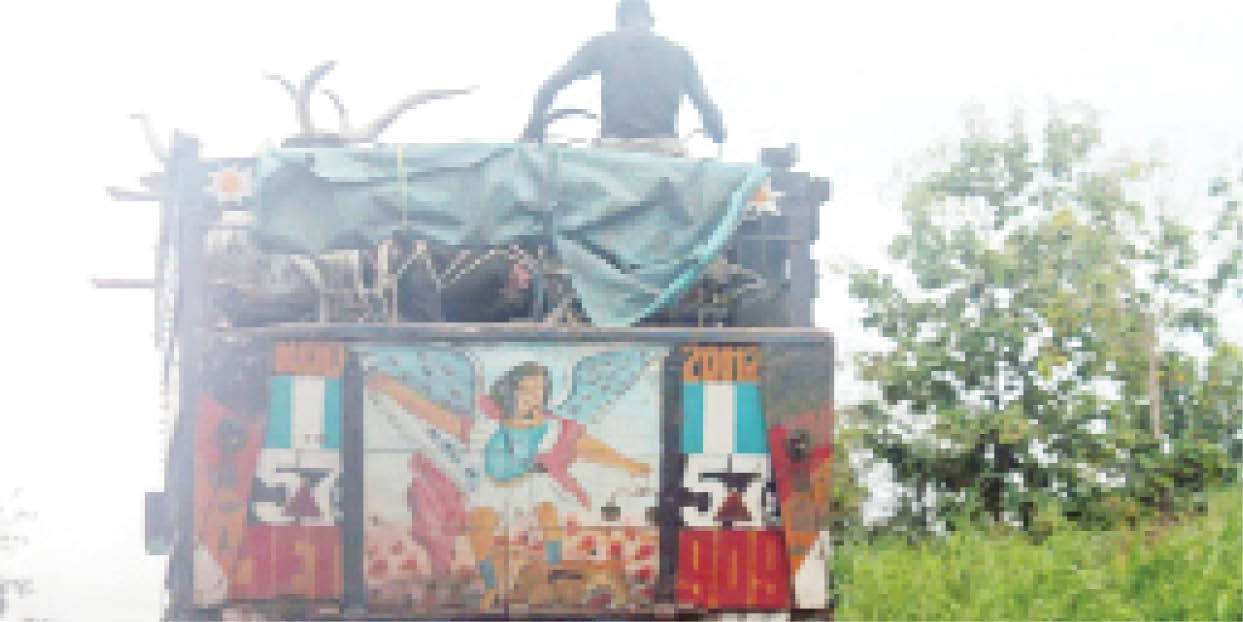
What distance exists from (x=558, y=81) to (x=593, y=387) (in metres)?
2.17

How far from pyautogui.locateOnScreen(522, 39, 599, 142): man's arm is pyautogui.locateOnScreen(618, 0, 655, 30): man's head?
0.24 meters

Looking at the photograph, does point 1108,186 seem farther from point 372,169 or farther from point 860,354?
point 372,169

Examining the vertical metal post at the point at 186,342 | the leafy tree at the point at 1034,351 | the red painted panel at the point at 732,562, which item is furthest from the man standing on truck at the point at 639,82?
the leafy tree at the point at 1034,351

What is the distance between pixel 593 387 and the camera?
4.86 meters

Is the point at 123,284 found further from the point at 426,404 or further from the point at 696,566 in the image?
the point at 696,566

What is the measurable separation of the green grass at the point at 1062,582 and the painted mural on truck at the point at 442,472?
4.59 metres

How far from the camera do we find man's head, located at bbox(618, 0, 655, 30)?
6.92m

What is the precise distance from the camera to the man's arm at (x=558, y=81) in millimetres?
6551

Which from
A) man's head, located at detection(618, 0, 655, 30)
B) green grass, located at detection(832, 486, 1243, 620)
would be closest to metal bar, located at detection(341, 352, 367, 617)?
man's head, located at detection(618, 0, 655, 30)

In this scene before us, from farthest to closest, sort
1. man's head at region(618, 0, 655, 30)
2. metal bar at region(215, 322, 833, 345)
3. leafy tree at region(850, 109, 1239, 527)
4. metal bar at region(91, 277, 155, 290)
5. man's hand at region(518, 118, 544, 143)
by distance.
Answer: leafy tree at region(850, 109, 1239, 527), man's head at region(618, 0, 655, 30), man's hand at region(518, 118, 544, 143), metal bar at region(91, 277, 155, 290), metal bar at region(215, 322, 833, 345)

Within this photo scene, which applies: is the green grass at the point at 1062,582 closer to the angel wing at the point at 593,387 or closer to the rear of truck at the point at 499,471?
the rear of truck at the point at 499,471

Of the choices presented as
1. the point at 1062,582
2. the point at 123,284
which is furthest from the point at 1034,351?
the point at 123,284

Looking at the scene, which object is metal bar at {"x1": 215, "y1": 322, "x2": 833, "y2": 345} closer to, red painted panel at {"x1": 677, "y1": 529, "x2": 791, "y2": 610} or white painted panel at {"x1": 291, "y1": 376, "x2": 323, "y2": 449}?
white painted panel at {"x1": 291, "y1": 376, "x2": 323, "y2": 449}

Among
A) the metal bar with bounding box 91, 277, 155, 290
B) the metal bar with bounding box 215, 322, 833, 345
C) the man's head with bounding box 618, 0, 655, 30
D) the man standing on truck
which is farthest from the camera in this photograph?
the man's head with bounding box 618, 0, 655, 30
